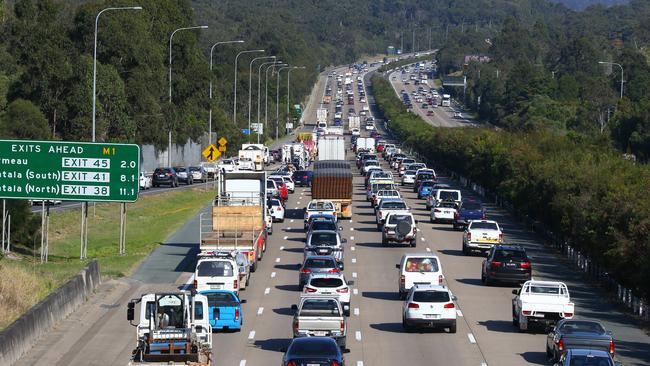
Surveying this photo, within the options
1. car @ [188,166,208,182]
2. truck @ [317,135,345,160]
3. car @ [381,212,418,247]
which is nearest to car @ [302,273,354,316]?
car @ [381,212,418,247]

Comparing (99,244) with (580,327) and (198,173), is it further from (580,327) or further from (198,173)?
(198,173)

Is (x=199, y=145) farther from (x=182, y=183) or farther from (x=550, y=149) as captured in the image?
(x=550, y=149)

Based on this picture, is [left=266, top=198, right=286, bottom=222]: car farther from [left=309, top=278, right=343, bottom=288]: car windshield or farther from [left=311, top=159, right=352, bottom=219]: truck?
[left=309, top=278, right=343, bottom=288]: car windshield

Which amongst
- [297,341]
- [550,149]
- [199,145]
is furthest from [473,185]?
[297,341]

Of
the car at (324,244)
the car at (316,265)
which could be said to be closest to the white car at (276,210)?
the car at (324,244)

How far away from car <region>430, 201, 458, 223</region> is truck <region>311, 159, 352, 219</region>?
4.71 m

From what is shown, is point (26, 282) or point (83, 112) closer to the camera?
point (26, 282)

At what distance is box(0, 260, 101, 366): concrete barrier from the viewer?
28047 mm

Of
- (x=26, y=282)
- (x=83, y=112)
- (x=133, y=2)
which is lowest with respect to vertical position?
(x=26, y=282)

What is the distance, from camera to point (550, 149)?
3012 inches

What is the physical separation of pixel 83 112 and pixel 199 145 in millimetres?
37064

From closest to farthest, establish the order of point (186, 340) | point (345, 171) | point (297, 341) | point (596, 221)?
point (186, 340)
point (297, 341)
point (596, 221)
point (345, 171)

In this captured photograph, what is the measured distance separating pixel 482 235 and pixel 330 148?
37.5 meters

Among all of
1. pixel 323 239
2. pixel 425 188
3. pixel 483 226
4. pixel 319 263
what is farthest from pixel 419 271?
pixel 425 188
